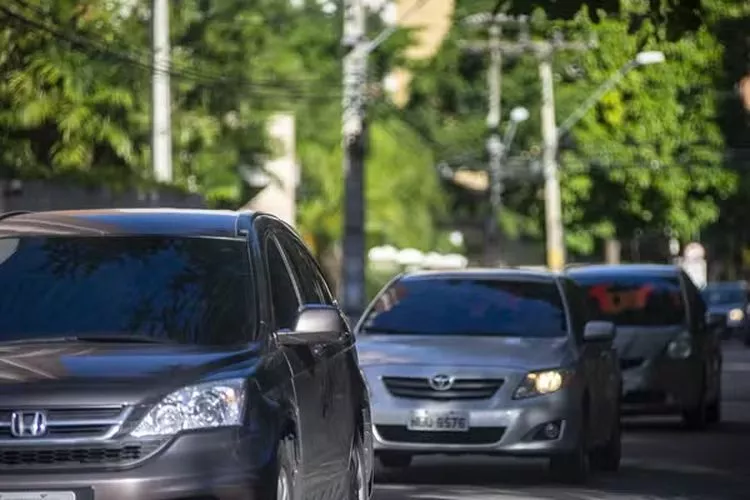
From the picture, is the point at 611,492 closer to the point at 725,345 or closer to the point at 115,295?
the point at 115,295

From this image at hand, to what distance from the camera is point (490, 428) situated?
1529cm

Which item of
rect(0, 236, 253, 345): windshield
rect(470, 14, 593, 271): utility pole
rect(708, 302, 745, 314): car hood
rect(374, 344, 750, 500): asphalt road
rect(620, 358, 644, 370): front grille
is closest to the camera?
rect(0, 236, 253, 345): windshield

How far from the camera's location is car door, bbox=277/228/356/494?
34.9 feet

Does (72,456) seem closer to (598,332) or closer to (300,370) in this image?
(300,370)

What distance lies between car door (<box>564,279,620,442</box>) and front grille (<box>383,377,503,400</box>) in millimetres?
1034

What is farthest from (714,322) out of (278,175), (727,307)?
(278,175)

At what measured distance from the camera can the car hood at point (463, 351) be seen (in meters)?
15.6

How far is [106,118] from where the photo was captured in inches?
1860

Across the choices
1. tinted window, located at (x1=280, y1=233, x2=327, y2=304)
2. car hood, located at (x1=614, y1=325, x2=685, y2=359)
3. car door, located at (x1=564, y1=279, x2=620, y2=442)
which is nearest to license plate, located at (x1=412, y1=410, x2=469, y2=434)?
car door, located at (x1=564, y1=279, x2=620, y2=442)

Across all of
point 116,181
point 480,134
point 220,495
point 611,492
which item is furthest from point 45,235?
point 480,134

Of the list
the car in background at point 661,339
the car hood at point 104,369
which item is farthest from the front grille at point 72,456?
the car in background at point 661,339

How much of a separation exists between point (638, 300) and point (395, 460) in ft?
23.3

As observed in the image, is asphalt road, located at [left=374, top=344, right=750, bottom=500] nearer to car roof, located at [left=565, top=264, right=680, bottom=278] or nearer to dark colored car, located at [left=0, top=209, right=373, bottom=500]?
car roof, located at [left=565, top=264, right=680, bottom=278]

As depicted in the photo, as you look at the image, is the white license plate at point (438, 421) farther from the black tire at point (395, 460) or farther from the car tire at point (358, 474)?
the car tire at point (358, 474)
